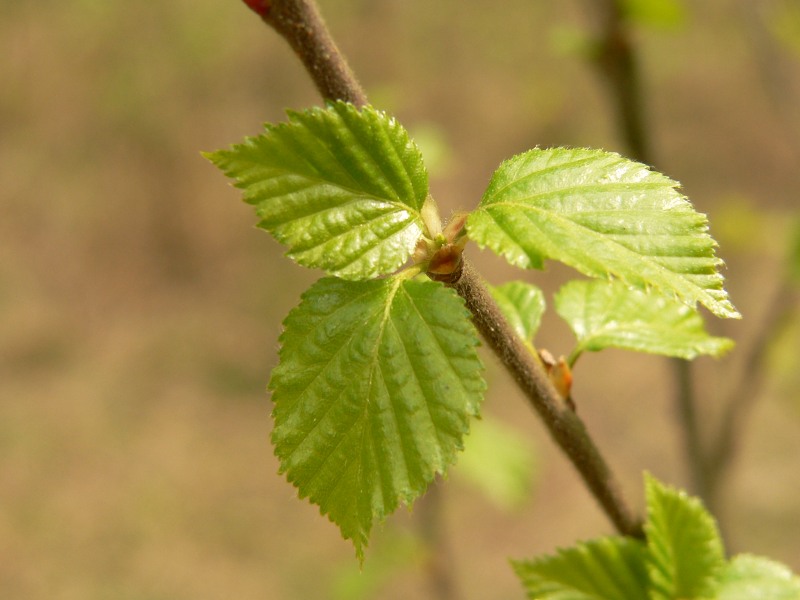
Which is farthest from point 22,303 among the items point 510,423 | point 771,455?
point 771,455

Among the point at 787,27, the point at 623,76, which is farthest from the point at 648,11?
the point at 787,27

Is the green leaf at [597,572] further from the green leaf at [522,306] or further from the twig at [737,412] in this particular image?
the twig at [737,412]

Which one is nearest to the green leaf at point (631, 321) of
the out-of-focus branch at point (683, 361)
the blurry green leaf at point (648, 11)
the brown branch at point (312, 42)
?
the brown branch at point (312, 42)

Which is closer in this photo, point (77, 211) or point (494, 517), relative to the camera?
point (494, 517)

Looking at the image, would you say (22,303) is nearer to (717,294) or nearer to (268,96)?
(268,96)

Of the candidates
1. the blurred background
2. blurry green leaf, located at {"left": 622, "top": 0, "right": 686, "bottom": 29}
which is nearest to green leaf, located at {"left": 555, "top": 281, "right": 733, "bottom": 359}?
blurry green leaf, located at {"left": 622, "top": 0, "right": 686, "bottom": 29}

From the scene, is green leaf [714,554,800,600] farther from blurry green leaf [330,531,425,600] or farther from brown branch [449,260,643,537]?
blurry green leaf [330,531,425,600]
